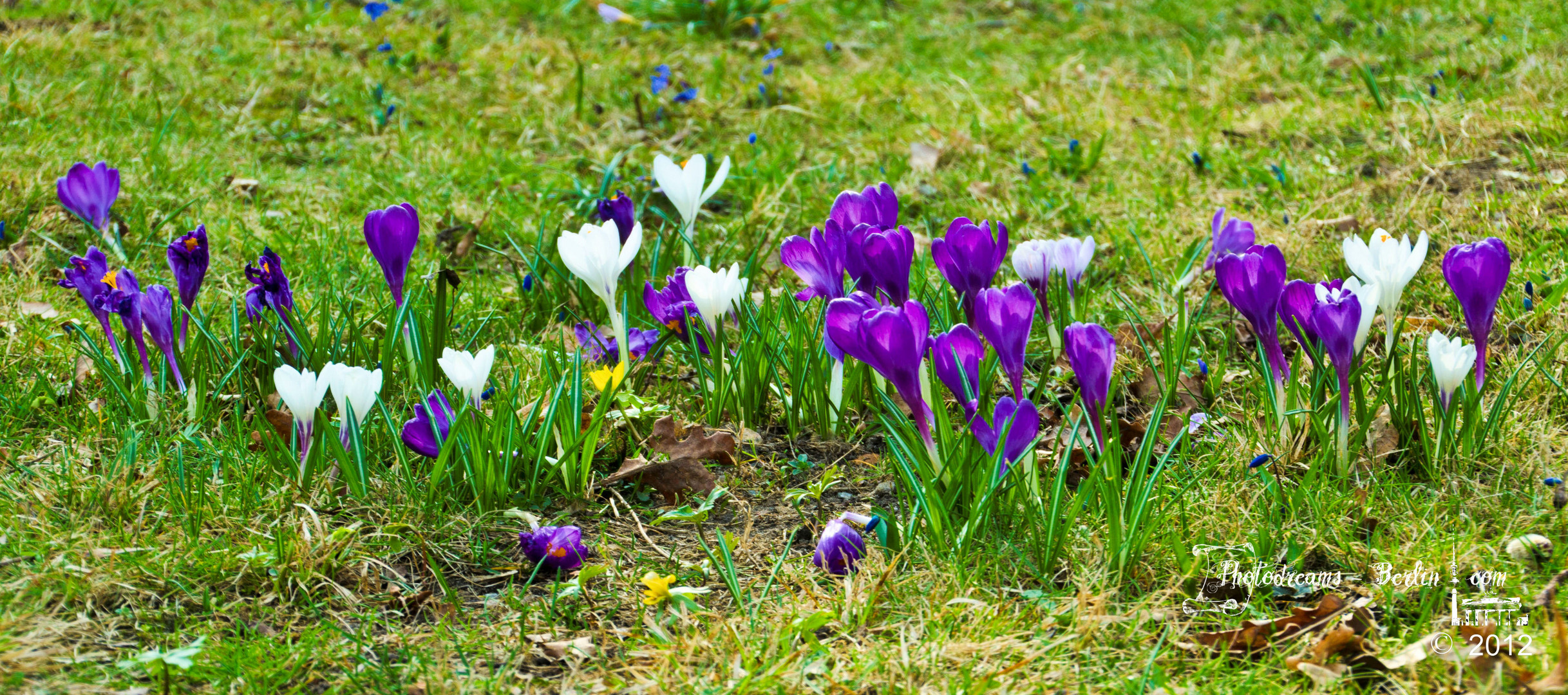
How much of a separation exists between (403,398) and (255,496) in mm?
457

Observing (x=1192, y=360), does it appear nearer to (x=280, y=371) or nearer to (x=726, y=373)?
(x=726, y=373)

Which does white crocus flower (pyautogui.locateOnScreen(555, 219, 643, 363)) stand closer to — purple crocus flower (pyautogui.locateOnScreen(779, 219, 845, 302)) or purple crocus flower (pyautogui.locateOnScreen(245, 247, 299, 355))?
purple crocus flower (pyautogui.locateOnScreen(779, 219, 845, 302))

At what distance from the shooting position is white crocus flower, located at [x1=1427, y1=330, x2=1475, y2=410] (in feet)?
5.87

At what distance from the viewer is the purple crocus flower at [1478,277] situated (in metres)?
1.81

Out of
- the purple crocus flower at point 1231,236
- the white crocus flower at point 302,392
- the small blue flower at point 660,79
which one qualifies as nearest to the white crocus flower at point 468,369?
the white crocus flower at point 302,392

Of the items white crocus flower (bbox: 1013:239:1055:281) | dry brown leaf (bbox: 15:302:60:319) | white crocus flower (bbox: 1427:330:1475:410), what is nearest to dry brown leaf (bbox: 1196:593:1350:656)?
white crocus flower (bbox: 1427:330:1475:410)

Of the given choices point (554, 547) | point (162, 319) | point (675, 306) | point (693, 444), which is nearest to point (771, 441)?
point (693, 444)

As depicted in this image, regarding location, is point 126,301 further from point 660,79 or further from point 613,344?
point 660,79

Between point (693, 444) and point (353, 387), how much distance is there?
65 centimetres

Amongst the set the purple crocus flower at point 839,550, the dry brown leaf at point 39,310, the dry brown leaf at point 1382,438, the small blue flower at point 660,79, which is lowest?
the purple crocus flower at point 839,550

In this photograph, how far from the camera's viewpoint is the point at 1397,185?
11.2 feet

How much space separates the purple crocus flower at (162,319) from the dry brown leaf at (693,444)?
3.10 feet

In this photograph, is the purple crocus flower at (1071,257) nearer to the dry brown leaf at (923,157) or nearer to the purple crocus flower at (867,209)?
the purple crocus flower at (867,209)

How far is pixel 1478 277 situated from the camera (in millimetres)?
1831
